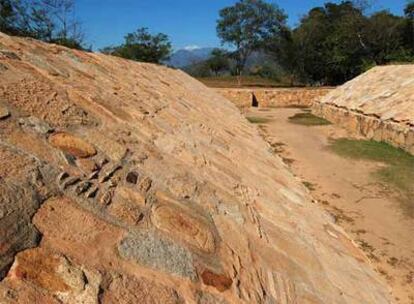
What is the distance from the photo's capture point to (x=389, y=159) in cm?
926

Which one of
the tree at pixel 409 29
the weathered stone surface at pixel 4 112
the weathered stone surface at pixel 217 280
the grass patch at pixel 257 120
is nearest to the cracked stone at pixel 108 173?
the weathered stone surface at pixel 4 112

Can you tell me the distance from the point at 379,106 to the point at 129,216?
11.2 metres

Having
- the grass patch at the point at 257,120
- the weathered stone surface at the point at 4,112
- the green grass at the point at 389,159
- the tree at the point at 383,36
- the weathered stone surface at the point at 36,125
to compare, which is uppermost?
the tree at the point at 383,36

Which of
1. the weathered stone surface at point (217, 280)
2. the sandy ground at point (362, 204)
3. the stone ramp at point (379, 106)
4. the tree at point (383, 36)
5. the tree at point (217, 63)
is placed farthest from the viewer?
the tree at point (217, 63)

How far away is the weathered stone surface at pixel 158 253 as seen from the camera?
1.54 m

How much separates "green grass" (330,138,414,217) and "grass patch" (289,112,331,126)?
10.0ft

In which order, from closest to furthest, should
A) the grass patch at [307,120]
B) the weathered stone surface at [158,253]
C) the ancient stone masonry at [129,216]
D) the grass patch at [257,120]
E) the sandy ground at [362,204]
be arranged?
the ancient stone masonry at [129,216]
the weathered stone surface at [158,253]
the sandy ground at [362,204]
the grass patch at [307,120]
the grass patch at [257,120]

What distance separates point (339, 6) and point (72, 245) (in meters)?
42.4

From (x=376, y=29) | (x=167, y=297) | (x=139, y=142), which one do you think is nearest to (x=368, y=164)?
(x=139, y=142)

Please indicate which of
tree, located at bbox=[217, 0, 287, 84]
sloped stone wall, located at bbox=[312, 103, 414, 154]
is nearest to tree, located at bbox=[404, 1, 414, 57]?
tree, located at bbox=[217, 0, 287, 84]

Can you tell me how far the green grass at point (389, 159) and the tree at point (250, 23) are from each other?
2654 centimetres

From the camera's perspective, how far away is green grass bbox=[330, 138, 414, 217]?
23.4ft

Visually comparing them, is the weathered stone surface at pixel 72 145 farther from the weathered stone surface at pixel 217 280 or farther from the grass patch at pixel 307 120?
the grass patch at pixel 307 120

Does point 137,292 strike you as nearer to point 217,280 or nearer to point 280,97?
point 217,280
